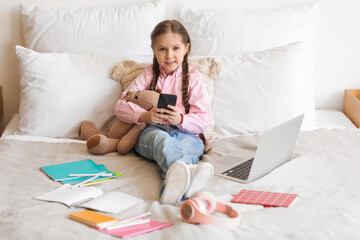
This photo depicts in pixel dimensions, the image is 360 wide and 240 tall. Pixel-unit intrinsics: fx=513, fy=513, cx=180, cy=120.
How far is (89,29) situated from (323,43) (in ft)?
4.17

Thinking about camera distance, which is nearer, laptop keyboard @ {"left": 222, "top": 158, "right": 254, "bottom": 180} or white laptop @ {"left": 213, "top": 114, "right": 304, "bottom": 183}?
white laptop @ {"left": 213, "top": 114, "right": 304, "bottom": 183}

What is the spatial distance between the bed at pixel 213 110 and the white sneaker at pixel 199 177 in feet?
0.23

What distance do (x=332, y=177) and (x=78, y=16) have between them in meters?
1.48

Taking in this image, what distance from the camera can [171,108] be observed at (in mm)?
2018

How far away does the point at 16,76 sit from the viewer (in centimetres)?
274

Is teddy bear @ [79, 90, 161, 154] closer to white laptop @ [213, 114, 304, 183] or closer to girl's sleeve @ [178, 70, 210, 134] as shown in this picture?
girl's sleeve @ [178, 70, 210, 134]

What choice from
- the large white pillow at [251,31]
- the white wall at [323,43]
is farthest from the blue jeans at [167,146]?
the white wall at [323,43]

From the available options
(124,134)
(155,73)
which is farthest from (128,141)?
(155,73)

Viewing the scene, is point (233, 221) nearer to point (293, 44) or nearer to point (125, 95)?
point (125, 95)

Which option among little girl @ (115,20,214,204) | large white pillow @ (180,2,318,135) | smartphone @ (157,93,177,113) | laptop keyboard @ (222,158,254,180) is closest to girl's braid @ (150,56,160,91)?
little girl @ (115,20,214,204)

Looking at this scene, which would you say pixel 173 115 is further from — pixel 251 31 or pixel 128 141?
pixel 251 31

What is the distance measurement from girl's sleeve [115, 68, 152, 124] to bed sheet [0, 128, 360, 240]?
161 mm

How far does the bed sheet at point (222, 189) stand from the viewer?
4.54ft

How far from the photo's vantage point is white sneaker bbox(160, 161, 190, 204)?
1.59 m
